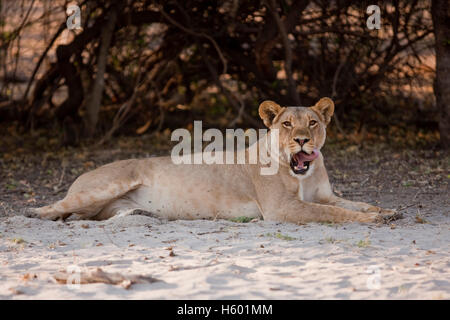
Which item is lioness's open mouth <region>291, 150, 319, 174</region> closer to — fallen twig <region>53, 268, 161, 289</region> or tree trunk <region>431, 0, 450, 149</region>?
fallen twig <region>53, 268, 161, 289</region>

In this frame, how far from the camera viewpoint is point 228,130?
10.3 m

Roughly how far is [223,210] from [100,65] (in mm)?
4949

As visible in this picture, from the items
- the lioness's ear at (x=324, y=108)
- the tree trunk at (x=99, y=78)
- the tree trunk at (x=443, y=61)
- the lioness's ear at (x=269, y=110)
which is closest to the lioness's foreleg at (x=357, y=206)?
the lioness's ear at (x=324, y=108)

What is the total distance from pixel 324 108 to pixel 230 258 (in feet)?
6.45

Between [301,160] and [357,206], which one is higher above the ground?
[301,160]

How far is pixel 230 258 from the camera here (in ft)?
12.2

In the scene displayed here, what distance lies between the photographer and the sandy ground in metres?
3.12

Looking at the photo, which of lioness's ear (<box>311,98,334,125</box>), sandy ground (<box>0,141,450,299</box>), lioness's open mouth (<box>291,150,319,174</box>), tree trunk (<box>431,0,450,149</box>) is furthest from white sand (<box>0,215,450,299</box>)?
tree trunk (<box>431,0,450,149</box>)

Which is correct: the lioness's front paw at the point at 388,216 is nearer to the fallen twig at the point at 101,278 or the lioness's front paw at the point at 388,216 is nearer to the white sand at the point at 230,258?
the white sand at the point at 230,258

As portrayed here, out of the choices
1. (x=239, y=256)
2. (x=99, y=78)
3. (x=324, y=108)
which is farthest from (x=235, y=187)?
(x=99, y=78)

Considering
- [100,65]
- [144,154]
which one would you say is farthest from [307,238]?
[100,65]

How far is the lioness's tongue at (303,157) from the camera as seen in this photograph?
4.95 metres

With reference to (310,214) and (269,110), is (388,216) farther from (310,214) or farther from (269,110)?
(269,110)
